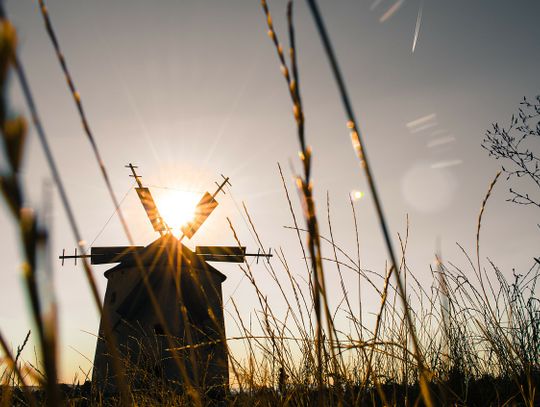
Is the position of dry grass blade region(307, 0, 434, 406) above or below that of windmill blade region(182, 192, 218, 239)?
below

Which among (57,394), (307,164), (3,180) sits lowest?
(57,394)

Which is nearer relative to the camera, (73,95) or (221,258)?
(73,95)

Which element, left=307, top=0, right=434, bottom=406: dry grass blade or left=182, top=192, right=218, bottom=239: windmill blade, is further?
left=182, top=192, right=218, bottom=239: windmill blade

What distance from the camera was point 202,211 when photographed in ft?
63.9

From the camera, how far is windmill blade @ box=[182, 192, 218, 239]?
19366mm

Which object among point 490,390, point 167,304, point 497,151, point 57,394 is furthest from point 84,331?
point 167,304

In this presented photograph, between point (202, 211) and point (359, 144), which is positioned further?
point (202, 211)

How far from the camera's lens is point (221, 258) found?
19.7m

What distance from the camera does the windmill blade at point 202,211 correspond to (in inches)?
762

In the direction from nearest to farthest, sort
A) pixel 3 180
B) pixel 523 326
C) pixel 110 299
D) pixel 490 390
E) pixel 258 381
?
pixel 3 180 < pixel 258 381 < pixel 523 326 < pixel 490 390 < pixel 110 299

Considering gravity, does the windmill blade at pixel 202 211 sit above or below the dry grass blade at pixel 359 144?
above

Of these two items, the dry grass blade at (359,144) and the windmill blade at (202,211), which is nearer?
the dry grass blade at (359,144)

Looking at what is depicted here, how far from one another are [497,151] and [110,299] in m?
16.5

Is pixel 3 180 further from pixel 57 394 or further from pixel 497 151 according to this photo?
pixel 497 151
